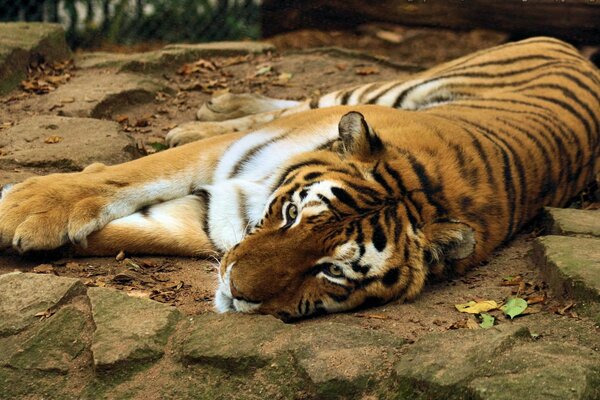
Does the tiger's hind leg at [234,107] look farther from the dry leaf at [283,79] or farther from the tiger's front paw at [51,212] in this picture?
the tiger's front paw at [51,212]

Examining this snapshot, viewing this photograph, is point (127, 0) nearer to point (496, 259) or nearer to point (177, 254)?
point (177, 254)

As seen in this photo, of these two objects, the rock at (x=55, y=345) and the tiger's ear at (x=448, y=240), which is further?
the tiger's ear at (x=448, y=240)

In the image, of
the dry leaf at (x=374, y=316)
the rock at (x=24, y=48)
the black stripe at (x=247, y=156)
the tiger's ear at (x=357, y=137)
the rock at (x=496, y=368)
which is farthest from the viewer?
the rock at (x=24, y=48)

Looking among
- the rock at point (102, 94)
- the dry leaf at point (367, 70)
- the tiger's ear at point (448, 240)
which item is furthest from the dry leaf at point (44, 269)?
the dry leaf at point (367, 70)

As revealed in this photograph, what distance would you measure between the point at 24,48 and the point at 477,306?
398 cm

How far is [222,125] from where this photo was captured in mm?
4684

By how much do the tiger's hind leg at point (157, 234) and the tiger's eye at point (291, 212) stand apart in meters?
0.60

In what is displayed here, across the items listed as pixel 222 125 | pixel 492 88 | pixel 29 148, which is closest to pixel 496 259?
pixel 492 88

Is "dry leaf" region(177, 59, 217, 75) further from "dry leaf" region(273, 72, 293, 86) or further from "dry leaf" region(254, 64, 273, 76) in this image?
"dry leaf" region(273, 72, 293, 86)

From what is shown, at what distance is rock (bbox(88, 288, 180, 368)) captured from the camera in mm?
2426

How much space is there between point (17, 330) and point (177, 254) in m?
0.88

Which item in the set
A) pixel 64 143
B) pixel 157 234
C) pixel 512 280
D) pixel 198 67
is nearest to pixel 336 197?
pixel 512 280

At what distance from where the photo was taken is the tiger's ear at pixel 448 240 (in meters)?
2.80

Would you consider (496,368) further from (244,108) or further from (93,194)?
(244,108)
